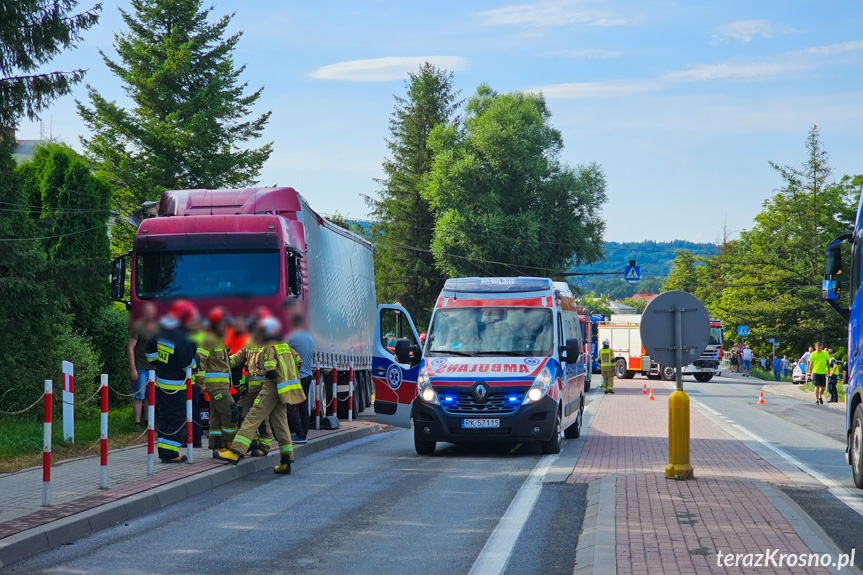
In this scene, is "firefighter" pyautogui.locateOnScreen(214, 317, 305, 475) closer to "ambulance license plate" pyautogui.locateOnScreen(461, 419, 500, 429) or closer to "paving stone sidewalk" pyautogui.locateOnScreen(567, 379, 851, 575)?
"ambulance license plate" pyautogui.locateOnScreen(461, 419, 500, 429)

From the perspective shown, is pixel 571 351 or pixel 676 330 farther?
pixel 571 351

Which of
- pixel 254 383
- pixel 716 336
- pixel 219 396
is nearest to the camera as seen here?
pixel 254 383

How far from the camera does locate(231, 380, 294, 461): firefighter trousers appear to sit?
11461 millimetres

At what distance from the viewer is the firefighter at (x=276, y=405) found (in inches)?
450

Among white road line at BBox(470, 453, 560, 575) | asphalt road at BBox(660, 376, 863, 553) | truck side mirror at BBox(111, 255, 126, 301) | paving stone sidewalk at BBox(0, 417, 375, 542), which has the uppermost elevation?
truck side mirror at BBox(111, 255, 126, 301)

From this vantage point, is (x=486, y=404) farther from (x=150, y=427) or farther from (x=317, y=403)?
(x=150, y=427)

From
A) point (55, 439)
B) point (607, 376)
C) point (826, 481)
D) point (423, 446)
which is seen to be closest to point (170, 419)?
point (55, 439)

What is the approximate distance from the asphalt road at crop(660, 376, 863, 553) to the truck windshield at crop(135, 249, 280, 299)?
16.6 ft

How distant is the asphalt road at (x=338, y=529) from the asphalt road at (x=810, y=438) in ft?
7.20

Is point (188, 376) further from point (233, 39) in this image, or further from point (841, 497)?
point (233, 39)

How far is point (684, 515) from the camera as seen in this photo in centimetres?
817

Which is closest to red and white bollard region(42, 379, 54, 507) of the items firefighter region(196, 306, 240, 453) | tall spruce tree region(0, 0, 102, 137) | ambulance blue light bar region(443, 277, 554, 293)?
firefighter region(196, 306, 240, 453)

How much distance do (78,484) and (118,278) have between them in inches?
84.4

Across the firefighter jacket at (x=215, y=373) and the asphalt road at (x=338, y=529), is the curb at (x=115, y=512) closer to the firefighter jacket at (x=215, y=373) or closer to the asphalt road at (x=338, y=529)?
the asphalt road at (x=338, y=529)
